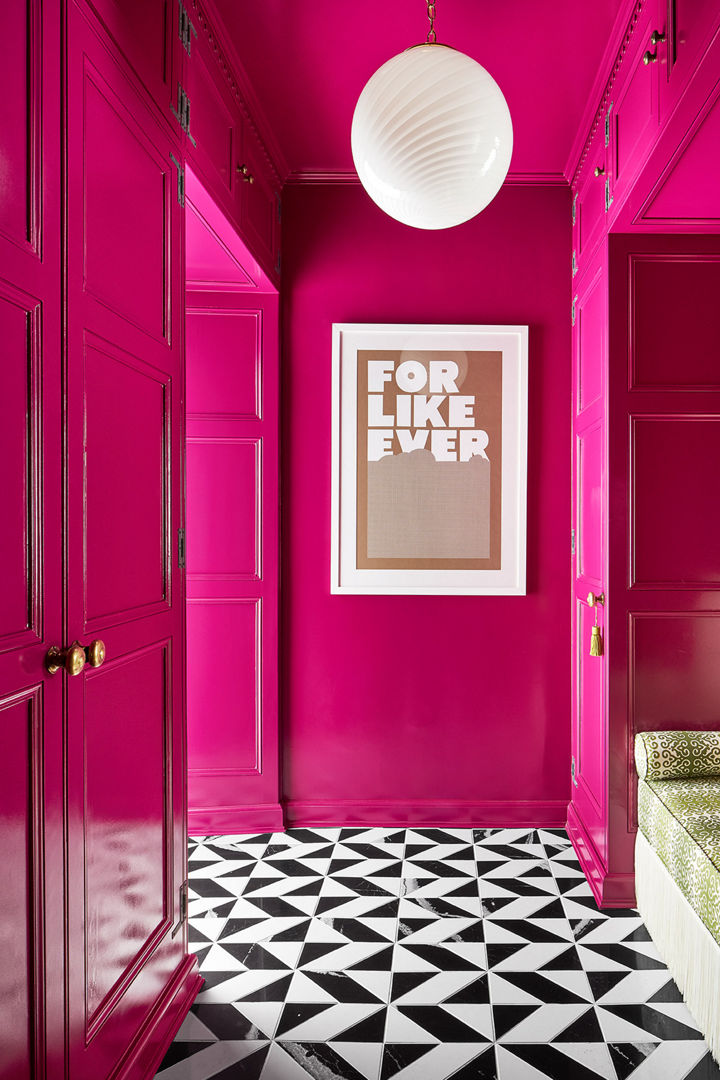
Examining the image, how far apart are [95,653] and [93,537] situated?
25 centimetres

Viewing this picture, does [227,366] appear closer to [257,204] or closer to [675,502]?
[257,204]

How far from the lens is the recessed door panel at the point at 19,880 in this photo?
3.71 ft

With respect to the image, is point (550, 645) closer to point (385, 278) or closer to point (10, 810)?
point (385, 278)

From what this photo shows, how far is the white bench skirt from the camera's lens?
1.74 metres

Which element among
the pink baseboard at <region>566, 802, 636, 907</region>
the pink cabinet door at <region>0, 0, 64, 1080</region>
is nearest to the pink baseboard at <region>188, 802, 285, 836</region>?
the pink baseboard at <region>566, 802, 636, 907</region>

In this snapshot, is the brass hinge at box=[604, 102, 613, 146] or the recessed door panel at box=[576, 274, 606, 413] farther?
the recessed door panel at box=[576, 274, 606, 413]

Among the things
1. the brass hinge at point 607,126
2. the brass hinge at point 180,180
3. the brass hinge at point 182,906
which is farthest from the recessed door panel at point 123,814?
the brass hinge at point 607,126

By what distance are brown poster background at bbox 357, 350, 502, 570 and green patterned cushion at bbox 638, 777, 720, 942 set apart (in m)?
1.25

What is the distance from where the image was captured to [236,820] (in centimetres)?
322

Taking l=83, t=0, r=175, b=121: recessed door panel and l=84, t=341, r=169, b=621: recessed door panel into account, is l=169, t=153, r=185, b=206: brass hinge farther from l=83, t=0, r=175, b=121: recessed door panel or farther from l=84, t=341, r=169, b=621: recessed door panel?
l=84, t=341, r=169, b=621: recessed door panel

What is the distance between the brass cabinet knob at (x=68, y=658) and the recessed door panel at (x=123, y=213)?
29.1 inches

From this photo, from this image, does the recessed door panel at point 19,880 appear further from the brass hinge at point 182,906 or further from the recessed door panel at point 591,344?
the recessed door panel at point 591,344

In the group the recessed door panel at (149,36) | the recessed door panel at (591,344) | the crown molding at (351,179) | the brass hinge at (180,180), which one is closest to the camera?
→ the recessed door panel at (149,36)

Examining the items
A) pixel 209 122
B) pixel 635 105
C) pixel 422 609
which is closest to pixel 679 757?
pixel 422 609
